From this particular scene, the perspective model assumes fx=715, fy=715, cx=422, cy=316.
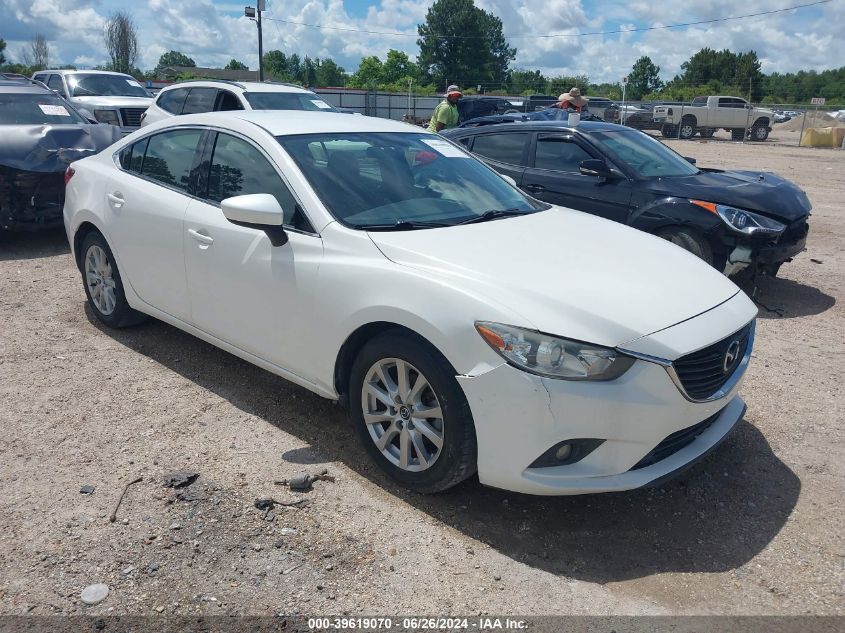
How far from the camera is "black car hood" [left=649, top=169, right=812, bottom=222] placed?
21.3ft

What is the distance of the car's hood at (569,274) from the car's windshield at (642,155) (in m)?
3.34

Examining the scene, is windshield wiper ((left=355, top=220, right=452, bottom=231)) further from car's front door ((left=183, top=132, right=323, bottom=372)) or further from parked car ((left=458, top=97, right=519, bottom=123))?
parked car ((left=458, top=97, right=519, bottom=123))

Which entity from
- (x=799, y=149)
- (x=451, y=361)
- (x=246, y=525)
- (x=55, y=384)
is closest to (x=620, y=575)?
(x=451, y=361)

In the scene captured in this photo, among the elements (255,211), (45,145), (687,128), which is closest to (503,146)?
(255,211)

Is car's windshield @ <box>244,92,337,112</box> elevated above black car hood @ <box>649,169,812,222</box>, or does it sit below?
above

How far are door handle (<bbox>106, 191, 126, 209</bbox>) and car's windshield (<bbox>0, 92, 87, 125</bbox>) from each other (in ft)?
14.4

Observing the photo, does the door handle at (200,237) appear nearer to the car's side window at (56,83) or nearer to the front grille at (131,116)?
the front grille at (131,116)

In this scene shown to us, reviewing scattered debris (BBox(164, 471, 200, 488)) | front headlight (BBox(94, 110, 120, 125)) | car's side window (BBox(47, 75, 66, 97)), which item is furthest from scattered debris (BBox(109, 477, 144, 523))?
car's side window (BBox(47, 75, 66, 97))

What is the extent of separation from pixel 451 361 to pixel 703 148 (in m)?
28.4

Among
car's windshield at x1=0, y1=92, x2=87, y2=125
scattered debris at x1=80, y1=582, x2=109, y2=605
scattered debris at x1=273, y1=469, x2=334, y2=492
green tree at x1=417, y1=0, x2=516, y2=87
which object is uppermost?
green tree at x1=417, y1=0, x2=516, y2=87

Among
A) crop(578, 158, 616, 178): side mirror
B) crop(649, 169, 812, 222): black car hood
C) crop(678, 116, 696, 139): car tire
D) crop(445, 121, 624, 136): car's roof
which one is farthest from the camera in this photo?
crop(678, 116, 696, 139): car tire

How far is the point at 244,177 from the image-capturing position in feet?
13.3

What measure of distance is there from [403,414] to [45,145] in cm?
664

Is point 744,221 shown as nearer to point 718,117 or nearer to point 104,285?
point 104,285
